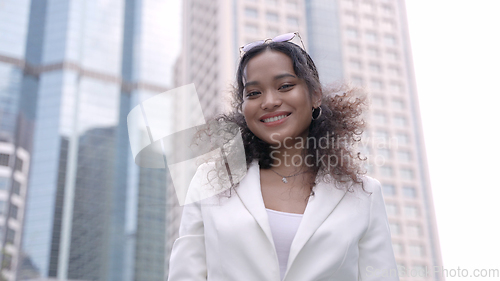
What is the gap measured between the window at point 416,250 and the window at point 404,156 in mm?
8393

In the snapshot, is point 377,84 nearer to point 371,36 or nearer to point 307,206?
point 371,36

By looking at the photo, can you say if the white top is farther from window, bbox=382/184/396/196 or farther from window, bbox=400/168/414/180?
window, bbox=400/168/414/180

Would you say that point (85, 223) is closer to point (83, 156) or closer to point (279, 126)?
point (83, 156)

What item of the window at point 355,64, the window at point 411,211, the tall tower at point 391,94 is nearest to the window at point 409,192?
the tall tower at point 391,94

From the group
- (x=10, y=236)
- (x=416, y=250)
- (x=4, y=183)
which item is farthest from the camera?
(x=4, y=183)

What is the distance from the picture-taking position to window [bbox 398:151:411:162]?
4666 centimetres

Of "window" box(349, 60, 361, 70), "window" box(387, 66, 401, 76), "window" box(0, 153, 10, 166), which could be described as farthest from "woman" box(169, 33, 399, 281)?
"window" box(0, 153, 10, 166)

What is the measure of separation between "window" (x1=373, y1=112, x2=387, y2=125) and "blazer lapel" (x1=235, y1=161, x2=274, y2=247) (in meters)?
46.5

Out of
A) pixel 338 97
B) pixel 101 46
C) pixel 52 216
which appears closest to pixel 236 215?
pixel 338 97

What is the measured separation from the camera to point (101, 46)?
233ft

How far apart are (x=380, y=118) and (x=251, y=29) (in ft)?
51.1

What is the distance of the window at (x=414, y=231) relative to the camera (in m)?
44.4

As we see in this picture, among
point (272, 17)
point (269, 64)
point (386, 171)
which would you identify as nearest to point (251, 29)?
point (272, 17)

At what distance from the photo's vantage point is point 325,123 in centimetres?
201
